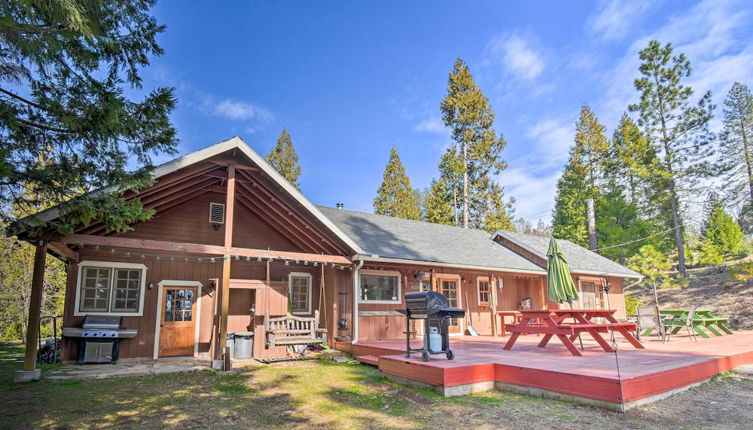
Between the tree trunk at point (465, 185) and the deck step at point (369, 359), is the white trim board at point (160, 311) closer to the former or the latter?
the deck step at point (369, 359)

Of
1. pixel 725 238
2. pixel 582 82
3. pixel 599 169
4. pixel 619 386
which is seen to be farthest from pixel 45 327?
pixel 725 238

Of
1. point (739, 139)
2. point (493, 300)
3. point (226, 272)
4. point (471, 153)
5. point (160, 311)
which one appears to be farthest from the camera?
point (739, 139)

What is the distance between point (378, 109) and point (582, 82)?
9501mm

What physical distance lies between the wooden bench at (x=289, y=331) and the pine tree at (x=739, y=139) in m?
28.7

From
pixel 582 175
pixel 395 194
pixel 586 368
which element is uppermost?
pixel 582 175

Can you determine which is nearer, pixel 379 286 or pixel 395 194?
pixel 379 286

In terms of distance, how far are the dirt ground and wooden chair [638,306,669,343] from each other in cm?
834

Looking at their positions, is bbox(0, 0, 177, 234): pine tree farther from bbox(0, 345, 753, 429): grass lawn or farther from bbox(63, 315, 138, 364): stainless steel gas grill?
bbox(63, 315, 138, 364): stainless steel gas grill

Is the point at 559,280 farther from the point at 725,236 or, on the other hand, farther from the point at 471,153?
the point at 725,236

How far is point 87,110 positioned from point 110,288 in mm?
5273

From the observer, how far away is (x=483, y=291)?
13.8m

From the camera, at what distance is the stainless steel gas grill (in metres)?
8.33

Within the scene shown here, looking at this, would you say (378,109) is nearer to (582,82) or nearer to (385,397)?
(582,82)

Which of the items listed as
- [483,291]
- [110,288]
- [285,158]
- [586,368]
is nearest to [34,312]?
[110,288]
